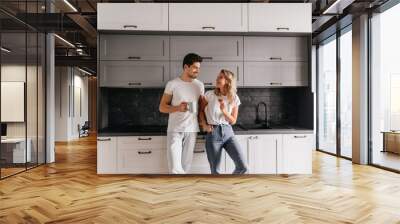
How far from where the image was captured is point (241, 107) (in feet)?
17.0

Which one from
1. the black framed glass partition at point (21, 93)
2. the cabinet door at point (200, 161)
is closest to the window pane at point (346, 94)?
the cabinet door at point (200, 161)

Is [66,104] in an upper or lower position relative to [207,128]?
upper

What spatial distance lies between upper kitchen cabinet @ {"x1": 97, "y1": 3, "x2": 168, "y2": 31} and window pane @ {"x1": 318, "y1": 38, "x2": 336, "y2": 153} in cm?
422

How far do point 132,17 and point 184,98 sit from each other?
1.28 m

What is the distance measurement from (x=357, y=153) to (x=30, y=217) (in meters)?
5.05

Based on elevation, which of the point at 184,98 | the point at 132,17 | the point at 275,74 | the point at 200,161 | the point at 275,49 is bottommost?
the point at 200,161

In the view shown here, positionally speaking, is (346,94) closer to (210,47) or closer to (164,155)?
(210,47)

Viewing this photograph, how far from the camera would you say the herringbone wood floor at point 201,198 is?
2906 mm

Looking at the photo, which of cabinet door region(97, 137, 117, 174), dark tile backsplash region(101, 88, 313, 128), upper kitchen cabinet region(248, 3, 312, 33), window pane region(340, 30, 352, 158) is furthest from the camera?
window pane region(340, 30, 352, 158)

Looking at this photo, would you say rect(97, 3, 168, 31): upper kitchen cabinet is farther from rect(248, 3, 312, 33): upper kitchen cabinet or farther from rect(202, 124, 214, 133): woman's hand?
rect(202, 124, 214, 133): woman's hand

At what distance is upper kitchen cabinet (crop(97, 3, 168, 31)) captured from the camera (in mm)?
4488

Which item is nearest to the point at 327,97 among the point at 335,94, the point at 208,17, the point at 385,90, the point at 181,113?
the point at 335,94

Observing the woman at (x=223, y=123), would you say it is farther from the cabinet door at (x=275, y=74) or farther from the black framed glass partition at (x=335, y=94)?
the black framed glass partition at (x=335, y=94)

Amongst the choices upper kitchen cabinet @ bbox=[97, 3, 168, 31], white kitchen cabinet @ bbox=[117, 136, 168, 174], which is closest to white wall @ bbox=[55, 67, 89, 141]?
white kitchen cabinet @ bbox=[117, 136, 168, 174]
